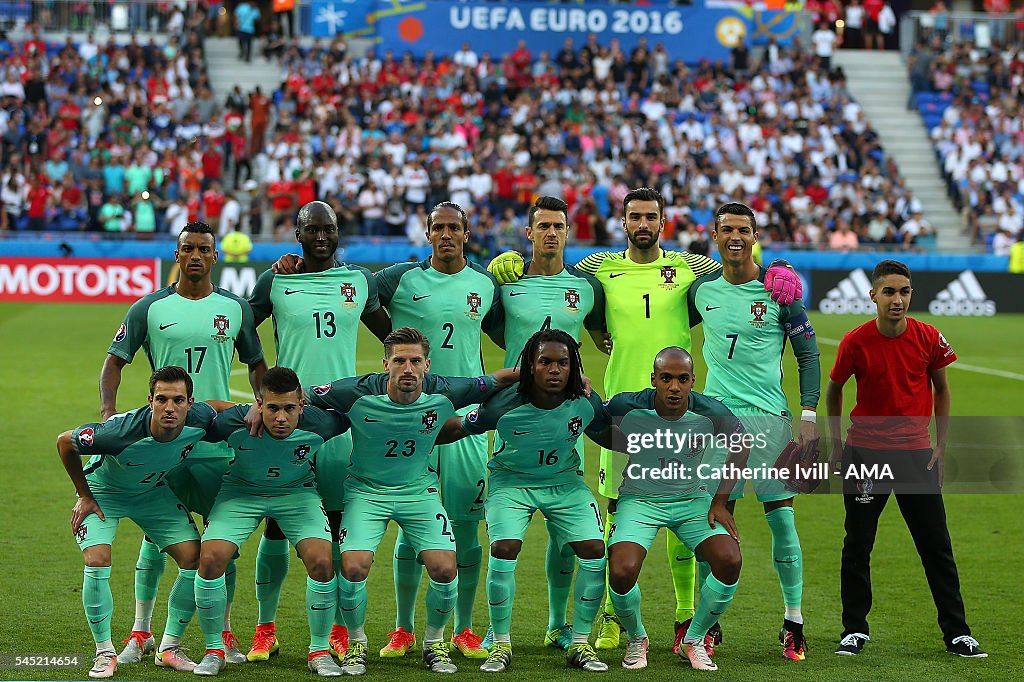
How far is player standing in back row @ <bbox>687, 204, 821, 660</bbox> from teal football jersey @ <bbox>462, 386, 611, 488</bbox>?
0.77m

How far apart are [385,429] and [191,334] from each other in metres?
1.18

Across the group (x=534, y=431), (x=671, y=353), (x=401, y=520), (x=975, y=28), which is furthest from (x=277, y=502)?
(x=975, y=28)

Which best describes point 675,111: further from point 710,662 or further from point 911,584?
point 710,662

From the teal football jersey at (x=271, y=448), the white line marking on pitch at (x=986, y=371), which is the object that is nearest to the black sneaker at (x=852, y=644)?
the teal football jersey at (x=271, y=448)

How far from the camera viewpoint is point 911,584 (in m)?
8.77

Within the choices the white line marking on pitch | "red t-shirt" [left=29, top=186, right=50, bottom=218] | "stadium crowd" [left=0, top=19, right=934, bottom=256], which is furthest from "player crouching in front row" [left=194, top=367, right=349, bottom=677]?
"red t-shirt" [left=29, top=186, right=50, bottom=218]

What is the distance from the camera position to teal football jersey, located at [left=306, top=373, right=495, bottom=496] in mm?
6871

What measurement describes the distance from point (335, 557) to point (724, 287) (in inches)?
98.8

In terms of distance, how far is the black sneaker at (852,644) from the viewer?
712 centimetres

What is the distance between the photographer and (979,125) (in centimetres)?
3253

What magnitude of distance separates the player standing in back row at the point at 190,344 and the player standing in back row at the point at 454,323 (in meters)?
0.87

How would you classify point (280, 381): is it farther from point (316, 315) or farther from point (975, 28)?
point (975, 28)

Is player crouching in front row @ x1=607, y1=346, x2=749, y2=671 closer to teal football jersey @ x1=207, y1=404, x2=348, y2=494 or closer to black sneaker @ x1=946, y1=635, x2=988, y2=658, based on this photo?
black sneaker @ x1=946, y1=635, x2=988, y2=658

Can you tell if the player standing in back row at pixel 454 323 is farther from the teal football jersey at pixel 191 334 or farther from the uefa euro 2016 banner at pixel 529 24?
the uefa euro 2016 banner at pixel 529 24
